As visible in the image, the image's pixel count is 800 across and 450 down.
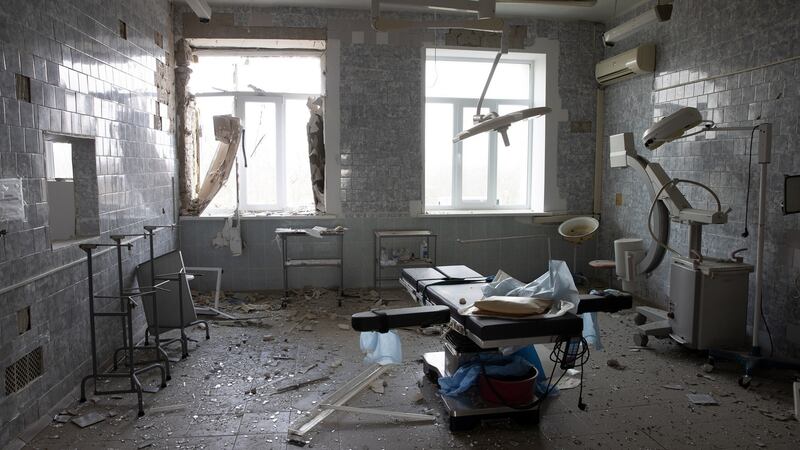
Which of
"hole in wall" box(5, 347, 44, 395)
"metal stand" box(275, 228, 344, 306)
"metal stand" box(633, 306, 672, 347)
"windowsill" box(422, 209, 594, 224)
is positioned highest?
"windowsill" box(422, 209, 594, 224)

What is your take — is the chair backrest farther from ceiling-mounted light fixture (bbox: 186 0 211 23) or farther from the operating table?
ceiling-mounted light fixture (bbox: 186 0 211 23)

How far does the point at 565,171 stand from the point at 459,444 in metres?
4.63

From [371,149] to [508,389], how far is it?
12.7 ft

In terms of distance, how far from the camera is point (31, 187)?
10.2 feet

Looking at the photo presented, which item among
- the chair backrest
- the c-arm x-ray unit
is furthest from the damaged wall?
the c-arm x-ray unit

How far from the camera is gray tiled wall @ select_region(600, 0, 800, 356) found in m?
4.13

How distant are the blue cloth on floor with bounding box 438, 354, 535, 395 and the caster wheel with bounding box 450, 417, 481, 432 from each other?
16cm

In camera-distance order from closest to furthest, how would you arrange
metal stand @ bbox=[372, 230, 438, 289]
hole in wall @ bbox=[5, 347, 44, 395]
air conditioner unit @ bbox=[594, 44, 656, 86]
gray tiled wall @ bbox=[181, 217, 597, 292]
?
1. hole in wall @ bbox=[5, 347, 44, 395]
2. air conditioner unit @ bbox=[594, 44, 656, 86]
3. metal stand @ bbox=[372, 230, 438, 289]
4. gray tiled wall @ bbox=[181, 217, 597, 292]

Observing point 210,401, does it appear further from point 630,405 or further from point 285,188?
point 285,188

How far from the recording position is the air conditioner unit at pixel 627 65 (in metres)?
5.64

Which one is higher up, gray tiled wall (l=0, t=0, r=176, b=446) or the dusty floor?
gray tiled wall (l=0, t=0, r=176, b=446)

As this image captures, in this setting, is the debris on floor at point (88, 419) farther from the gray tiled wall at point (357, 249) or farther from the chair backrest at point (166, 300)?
the gray tiled wall at point (357, 249)

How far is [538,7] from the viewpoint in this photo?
612 centimetres

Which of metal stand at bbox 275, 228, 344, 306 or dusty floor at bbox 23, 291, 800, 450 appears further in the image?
metal stand at bbox 275, 228, 344, 306
